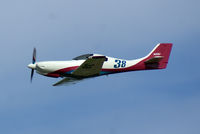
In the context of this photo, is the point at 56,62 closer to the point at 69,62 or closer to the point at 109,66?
the point at 69,62

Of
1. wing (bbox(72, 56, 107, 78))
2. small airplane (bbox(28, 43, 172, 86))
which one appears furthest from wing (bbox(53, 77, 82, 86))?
wing (bbox(72, 56, 107, 78))

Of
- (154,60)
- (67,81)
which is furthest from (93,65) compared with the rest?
(154,60)

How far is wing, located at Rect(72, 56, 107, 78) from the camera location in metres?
33.8

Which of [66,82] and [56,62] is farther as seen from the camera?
[66,82]

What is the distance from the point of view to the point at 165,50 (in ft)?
130

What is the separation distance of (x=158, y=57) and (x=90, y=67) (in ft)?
23.5

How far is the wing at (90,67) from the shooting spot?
111 feet

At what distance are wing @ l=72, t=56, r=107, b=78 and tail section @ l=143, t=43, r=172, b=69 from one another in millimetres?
5478

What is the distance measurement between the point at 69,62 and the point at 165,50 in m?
9.57

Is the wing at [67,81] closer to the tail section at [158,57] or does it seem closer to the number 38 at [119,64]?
the number 38 at [119,64]

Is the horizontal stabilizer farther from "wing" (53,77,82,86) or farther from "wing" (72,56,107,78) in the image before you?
"wing" (53,77,82,86)

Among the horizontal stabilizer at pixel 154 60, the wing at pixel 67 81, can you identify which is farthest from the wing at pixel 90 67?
the horizontal stabilizer at pixel 154 60

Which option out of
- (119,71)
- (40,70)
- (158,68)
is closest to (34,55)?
(40,70)

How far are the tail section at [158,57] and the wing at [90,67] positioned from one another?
548 centimetres
